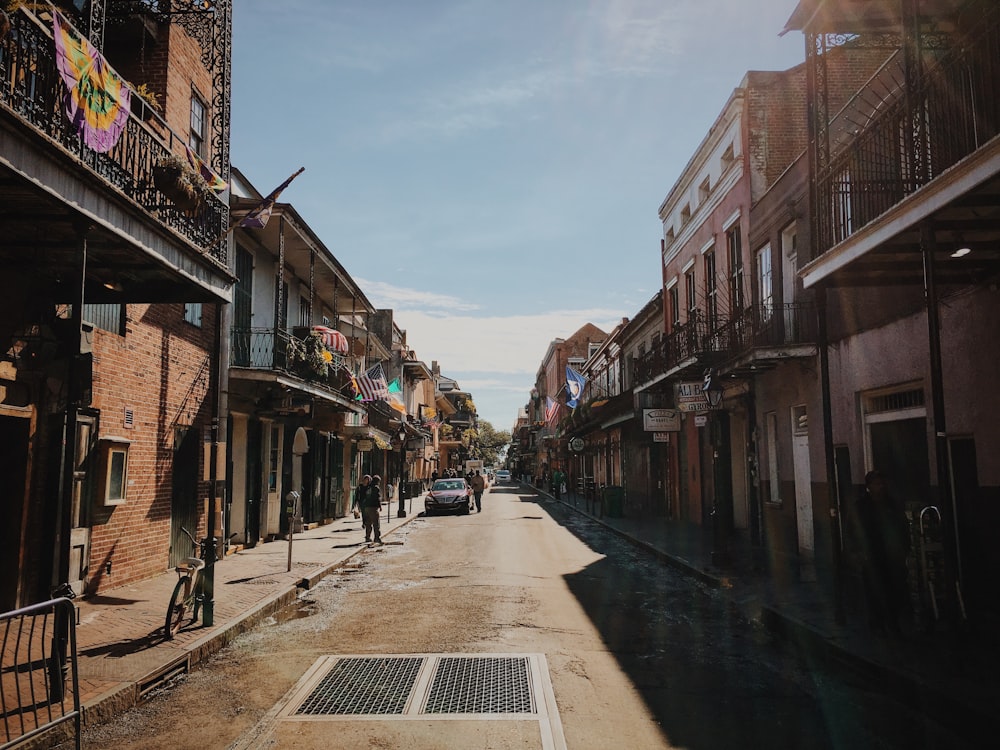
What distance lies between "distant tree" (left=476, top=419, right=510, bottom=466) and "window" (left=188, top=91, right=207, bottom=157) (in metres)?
132

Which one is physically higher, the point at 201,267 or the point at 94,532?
the point at 201,267

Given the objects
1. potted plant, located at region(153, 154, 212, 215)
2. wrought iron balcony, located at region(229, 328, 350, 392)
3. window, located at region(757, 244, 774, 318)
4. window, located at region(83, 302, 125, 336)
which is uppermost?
window, located at region(757, 244, 774, 318)

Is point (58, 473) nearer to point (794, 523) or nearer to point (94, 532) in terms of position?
point (94, 532)

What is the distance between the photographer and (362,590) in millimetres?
11641

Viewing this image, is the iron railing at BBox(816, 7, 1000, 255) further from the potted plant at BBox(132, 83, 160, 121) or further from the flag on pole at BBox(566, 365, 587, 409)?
the flag on pole at BBox(566, 365, 587, 409)

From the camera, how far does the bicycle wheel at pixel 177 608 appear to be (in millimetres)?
7586

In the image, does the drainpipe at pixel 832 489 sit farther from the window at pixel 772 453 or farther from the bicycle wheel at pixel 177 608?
the window at pixel 772 453

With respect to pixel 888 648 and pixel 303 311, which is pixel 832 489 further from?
pixel 303 311

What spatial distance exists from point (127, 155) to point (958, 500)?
9510 millimetres

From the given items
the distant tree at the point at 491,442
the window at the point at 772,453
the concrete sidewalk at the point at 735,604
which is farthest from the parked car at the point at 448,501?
the distant tree at the point at 491,442

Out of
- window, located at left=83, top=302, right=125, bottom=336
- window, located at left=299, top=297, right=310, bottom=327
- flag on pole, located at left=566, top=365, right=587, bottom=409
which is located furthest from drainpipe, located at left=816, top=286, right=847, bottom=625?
flag on pole, located at left=566, top=365, right=587, bottom=409

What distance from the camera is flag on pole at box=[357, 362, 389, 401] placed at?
75.8 ft

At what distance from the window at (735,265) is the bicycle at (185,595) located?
1352 cm

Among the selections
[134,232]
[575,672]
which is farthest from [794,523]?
[134,232]
